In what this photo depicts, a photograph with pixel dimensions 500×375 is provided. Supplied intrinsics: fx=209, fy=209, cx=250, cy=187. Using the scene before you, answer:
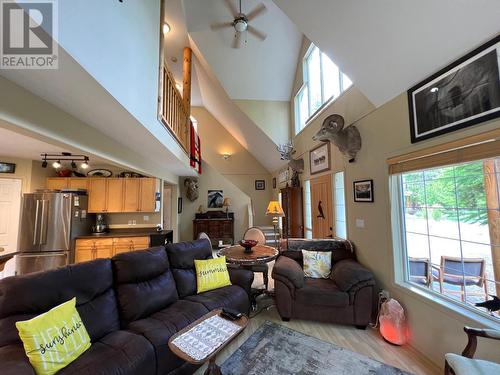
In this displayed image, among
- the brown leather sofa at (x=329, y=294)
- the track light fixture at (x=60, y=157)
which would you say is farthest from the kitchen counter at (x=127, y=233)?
the brown leather sofa at (x=329, y=294)

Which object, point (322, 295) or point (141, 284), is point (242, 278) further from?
point (141, 284)

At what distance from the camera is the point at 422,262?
222cm

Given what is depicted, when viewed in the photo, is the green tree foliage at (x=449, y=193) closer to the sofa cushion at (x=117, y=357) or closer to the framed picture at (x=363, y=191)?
the framed picture at (x=363, y=191)

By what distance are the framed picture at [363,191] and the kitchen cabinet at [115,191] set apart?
4.08 meters

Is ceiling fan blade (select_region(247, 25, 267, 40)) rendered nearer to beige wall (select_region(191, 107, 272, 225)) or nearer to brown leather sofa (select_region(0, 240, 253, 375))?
brown leather sofa (select_region(0, 240, 253, 375))

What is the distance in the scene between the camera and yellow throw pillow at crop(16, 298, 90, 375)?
129 cm

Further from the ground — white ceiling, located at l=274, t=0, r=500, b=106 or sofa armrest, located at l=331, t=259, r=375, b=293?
white ceiling, located at l=274, t=0, r=500, b=106

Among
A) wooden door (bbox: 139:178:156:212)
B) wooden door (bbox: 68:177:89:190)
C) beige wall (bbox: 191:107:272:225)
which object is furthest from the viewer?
beige wall (bbox: 191:107:272:225)

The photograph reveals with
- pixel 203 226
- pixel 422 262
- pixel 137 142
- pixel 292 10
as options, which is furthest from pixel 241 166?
pixel 422 262

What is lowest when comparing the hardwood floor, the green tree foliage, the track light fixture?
the hardwood floor

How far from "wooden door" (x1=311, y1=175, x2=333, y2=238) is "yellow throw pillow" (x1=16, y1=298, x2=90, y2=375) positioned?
11.7 ft

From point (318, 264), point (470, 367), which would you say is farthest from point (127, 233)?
point (470, 367)

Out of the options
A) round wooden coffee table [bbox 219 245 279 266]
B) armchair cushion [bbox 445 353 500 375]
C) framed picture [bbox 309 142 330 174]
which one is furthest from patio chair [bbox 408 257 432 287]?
framed picture [bbox 309 142 330 174]

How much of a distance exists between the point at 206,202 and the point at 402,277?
622 cm
